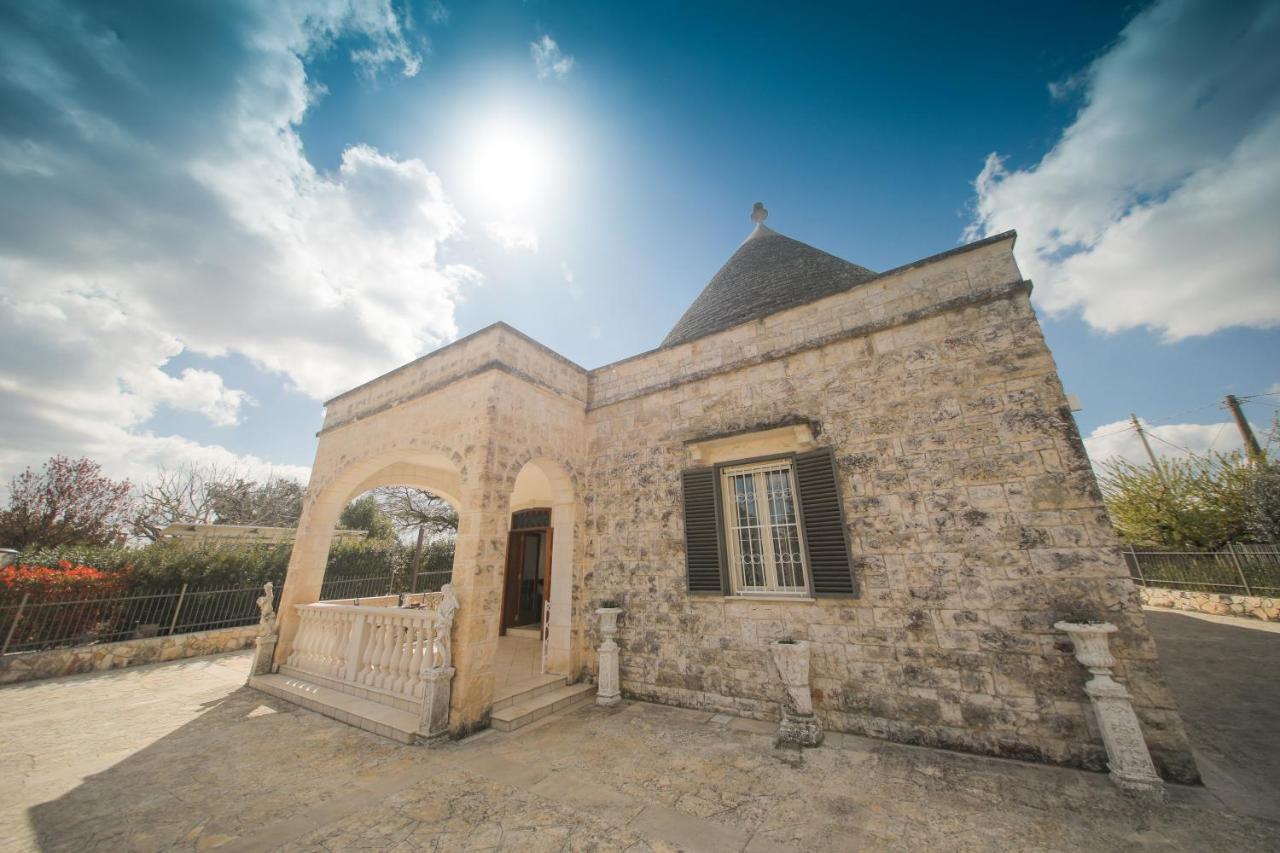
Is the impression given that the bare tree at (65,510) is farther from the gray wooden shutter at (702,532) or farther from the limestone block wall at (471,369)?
the gray wooden shutter at (702,532)

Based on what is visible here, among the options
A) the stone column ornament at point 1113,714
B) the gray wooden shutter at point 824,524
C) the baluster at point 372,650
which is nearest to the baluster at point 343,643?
the baluster at point 372,650

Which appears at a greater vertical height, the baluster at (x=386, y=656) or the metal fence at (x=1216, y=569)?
the metal fence at (x=1216, y=569)

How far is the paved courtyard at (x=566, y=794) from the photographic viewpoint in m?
2.74

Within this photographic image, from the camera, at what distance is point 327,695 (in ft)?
18.0

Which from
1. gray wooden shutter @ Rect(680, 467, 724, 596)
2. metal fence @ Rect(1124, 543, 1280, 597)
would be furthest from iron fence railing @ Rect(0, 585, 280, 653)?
metal fence @ Rect(1124, 543, 1280, 597)

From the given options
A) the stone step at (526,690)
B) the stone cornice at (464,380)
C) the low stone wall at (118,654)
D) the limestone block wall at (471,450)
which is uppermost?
the stone cornice at (464,380)

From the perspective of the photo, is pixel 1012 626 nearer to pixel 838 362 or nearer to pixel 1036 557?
pixel 1036 557

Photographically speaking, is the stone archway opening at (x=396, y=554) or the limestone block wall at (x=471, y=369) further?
the stone archway opening at (x=396, y=554)

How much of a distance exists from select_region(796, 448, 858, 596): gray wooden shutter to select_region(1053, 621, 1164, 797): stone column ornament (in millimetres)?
1661

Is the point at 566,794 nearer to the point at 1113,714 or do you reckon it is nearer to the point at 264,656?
the point at 1113,714

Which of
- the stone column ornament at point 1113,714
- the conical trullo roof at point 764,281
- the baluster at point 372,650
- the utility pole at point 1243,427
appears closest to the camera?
the stone column ornament at point 1113,714

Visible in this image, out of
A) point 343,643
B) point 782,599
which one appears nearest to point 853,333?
point 782,599

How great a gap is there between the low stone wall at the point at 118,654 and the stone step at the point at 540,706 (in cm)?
738

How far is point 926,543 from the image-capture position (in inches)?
165
